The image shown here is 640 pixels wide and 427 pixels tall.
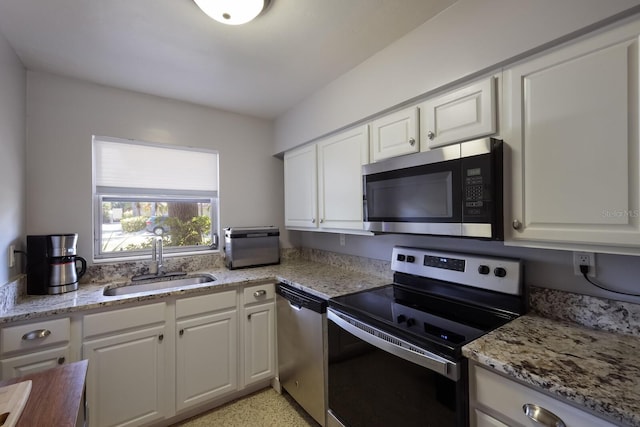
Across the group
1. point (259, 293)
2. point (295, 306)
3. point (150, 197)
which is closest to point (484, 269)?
point (295, 306)

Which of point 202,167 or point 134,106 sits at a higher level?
point 134,106

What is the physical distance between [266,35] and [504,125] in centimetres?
130

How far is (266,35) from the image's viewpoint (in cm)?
154

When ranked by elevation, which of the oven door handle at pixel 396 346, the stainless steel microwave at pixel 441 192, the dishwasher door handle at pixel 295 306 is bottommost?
the dishwasher door handle at pixel 295 306

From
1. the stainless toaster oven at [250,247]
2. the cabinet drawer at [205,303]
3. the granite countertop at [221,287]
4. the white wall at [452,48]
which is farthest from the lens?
the stainless toaster oven at [250,247]

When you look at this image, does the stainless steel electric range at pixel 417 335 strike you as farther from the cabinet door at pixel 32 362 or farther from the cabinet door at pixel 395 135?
the cabinet door at pixel 32 362

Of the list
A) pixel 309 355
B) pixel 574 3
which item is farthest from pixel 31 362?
pixel 574 3

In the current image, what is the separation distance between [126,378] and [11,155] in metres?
1.49

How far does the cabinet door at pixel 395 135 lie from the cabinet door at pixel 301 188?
0.70m

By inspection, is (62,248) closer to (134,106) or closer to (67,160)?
(67,160)

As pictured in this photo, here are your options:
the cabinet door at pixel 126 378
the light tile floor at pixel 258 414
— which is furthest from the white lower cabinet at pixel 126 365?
the light tile floor at pixel 258 414

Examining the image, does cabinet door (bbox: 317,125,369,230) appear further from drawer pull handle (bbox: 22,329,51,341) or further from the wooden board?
drawer pull handle (bbox: 22,329,51,341)

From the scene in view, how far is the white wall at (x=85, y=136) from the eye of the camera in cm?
192

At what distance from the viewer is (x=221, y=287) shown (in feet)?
6.51
